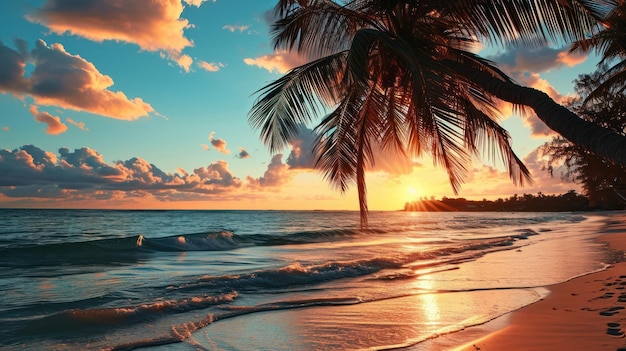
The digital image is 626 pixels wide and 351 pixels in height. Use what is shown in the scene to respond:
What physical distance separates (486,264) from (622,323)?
7.00 m

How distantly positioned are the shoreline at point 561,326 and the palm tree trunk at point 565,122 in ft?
5.89

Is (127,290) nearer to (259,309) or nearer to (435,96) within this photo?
(259,309)

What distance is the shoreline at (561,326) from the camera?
4.33m

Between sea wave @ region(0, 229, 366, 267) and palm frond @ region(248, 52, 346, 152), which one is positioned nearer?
palm frond @ region(248, 52, 346, 152)

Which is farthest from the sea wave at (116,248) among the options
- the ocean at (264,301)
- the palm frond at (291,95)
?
the palm frond at (291,95)

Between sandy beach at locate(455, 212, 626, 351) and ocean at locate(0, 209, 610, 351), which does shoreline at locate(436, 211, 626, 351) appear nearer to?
sandy beach at locate(455, 212, 626, 351)

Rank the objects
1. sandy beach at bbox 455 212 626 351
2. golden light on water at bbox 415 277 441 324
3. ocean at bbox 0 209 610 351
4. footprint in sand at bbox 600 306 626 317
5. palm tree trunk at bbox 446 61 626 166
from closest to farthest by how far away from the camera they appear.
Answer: palm tree trunk at bbox 446 61 626 166 < sandy beach at bbox 455 212 626 351 < ocean at bbox 0 209 610 351 < footprint in sand at bbox 600 306 626 317 < golden light on water at bbox 415 277 441 324

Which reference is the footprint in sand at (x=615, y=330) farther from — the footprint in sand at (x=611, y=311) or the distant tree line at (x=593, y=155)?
the distant tree line at (x=593, y=155)

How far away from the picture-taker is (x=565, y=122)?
3826 millimetres

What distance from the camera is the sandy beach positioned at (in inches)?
170

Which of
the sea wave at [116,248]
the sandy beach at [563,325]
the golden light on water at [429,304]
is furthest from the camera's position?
the sea wave at [116,248]

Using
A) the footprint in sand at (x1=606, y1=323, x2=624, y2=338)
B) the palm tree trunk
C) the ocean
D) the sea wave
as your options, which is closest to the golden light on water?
the ocean

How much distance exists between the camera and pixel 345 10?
7.01m

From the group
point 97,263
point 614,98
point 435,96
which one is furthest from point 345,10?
point 614,98
